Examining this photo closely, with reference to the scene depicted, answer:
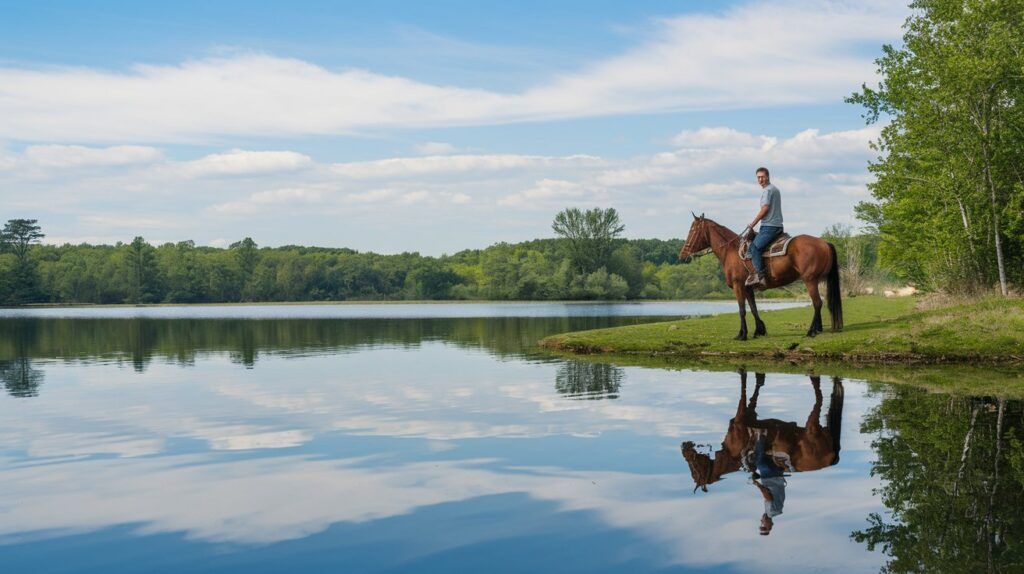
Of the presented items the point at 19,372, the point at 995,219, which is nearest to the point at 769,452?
the point at 19,372

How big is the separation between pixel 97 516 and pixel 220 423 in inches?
221

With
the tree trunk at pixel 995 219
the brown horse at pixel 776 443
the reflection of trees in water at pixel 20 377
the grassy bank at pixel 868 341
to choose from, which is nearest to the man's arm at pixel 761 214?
the grassy bank at pixel 868 341

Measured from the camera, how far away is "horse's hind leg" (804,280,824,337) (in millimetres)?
22250

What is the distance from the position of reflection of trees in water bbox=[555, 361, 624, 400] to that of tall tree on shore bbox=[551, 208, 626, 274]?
352ft

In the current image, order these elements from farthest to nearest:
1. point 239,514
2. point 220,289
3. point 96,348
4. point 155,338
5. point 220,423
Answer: point 220,289 → point 155,338 → point 96,348 → point 220,423 → point 239,514

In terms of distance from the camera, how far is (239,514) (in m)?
8.01

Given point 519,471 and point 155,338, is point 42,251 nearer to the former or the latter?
point 155,338

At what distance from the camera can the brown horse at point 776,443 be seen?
9406mm

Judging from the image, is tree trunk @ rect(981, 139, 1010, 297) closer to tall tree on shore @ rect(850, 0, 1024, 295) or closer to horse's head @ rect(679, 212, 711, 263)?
tall tree on shore @ rect(850, 0, 1024, 295)

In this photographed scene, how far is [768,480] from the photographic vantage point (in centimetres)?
884

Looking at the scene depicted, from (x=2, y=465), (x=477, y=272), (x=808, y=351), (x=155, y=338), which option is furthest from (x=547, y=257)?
(x=2, y=465)

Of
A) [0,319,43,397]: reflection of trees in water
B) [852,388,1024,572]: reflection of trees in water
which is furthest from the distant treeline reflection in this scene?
[852,388,1024,572]: reflection of trees in water

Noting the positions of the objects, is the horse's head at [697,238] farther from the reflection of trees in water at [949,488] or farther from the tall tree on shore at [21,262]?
the tall tree on shore at [21,262]

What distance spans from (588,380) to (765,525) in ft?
36.8
